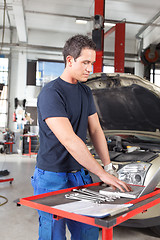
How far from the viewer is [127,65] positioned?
1140cm

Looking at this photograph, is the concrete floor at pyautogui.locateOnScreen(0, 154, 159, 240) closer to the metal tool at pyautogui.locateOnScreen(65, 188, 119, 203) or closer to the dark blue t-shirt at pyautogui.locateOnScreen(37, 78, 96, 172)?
the dark blue t-shirt at pyautogui.locateOnScreen(37, 78, 96, 172)

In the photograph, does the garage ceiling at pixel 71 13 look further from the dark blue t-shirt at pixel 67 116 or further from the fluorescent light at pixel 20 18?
the dark blue t-shirt at pixel 67 116

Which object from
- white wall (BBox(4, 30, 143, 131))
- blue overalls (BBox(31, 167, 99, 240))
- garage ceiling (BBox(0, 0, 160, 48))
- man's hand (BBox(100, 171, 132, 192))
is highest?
garage ceiling (BBox(0, 0, 160, 48))

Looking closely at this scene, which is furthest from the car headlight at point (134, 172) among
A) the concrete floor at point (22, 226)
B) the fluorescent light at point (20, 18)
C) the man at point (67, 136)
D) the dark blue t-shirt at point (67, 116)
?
the fluorescent light at point (20, 18)

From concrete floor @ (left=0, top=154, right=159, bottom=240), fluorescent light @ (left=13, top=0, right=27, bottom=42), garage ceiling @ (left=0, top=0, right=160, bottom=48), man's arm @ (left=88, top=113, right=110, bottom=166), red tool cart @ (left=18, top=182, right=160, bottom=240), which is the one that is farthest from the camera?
garage ceiling @ (left=0, top=0, right=160, bottom=48)

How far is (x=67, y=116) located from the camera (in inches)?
50.4

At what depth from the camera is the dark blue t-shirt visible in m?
1.29

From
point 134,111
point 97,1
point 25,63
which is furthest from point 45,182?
point 25,63

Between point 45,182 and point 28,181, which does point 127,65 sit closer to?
point 28,181

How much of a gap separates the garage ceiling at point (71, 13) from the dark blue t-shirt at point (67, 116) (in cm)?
604

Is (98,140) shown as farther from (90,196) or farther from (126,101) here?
(126,101)

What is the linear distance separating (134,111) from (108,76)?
2.21 ft

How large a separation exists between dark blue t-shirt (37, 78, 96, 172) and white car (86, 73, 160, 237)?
35.7 inches

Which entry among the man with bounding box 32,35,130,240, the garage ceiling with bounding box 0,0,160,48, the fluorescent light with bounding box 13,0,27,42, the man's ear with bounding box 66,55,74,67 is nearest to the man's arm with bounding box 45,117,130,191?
the man with bounding box 32,35,130,240
